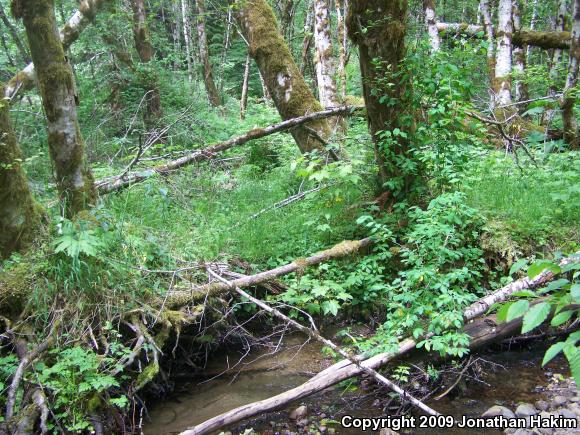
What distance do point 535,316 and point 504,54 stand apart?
10.0 m

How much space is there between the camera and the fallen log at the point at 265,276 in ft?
15.1

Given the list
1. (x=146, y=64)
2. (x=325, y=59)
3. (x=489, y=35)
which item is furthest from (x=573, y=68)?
(x=146, y=64)

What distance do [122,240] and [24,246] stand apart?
1.11 m

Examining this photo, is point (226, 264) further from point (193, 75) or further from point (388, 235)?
point (193, 75)

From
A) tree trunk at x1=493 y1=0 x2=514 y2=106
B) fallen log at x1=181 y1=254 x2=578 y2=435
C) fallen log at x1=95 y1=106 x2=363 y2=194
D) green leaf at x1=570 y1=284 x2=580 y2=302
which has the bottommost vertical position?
fallen log at x1=181 y1=254 x2=578 y2=435

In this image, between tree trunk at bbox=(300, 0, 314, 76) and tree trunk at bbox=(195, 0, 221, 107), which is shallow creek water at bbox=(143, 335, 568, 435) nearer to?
tree trunk at bbox=(300, 0, 314, 76)

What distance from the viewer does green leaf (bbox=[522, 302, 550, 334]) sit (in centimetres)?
159

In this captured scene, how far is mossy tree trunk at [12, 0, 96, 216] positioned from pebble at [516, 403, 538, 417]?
4659 millimetres

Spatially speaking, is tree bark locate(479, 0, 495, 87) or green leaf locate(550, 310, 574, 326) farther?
tree bark locate(479, 0, 495, 87)

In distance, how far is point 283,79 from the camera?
7570mm

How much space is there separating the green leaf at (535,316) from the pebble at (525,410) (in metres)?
2.87

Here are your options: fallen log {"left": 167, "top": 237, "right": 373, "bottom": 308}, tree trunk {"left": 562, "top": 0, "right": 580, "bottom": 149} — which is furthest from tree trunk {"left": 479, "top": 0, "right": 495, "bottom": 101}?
fallen log {"left": 167, "top": 237, "right": 373, "bottom": 308}

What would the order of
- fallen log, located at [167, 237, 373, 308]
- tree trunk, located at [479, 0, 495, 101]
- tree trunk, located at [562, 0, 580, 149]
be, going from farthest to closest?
tree trunk, located at [479, 0, 495, 101] → tree trunk, located at [562, 0, 580, 149] → fallen log, located at [167, 237, 373, 308]

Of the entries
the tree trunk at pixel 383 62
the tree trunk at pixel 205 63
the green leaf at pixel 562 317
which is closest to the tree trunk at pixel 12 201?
the tree trunk at pixel 383 62
